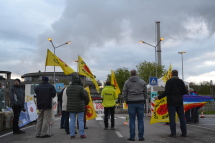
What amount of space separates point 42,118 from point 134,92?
326 centimetres

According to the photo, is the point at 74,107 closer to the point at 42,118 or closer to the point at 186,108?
the point at 42,118

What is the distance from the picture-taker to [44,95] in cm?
848

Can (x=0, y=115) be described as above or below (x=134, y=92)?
below

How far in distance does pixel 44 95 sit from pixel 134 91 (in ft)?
9.86

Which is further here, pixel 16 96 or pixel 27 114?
pixel 27 114

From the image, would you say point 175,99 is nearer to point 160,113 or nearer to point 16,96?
point 160,113

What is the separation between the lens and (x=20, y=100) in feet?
30.9

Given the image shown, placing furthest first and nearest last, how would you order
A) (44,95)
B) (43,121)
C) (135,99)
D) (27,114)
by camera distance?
(27,114), (44,95), (43,121), (135,99)

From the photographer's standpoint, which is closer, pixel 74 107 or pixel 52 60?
pixel 74 107

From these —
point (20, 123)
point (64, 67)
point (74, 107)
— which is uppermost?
point (64, 67)

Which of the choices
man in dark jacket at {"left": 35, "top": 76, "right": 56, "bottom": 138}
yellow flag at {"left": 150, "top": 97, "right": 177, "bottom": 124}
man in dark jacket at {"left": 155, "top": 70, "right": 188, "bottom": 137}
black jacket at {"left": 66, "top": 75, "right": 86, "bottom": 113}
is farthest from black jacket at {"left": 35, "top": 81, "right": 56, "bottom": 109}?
man in dark jacket at {"left": 155, "top": 70, "right": 188, "bottom": 137}

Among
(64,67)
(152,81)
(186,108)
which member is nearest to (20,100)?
(64,67)

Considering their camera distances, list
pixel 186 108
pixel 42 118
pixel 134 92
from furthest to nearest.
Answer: pixel 186 108, pixel 42 118, pixel 134 92

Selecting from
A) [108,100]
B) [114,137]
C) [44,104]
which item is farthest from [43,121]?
[108,100]
